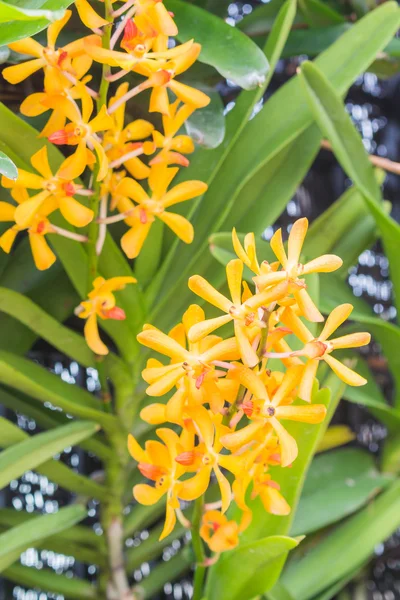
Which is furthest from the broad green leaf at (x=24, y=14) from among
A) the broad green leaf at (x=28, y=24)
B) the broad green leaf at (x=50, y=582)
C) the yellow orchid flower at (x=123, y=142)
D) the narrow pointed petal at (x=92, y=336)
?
the broad green leaf at (x=50, y=582)

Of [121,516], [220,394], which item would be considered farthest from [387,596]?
[220,394]

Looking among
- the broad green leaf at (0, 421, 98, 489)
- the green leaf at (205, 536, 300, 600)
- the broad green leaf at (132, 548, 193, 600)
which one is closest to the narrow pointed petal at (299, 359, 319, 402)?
the green leaf at (205, 536, 300, 600)

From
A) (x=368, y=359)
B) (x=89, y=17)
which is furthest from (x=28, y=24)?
(x=368, y=359)

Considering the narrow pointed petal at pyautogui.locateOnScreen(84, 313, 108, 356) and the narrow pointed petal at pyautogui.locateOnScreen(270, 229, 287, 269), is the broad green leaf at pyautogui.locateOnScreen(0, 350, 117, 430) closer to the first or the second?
the narrow pointed petal at pyautogui.locateOnScreen(84, 313, 108, 356)

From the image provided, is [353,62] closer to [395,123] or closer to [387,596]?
[395,123]

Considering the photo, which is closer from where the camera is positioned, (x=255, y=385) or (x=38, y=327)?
(x=255, y=385)

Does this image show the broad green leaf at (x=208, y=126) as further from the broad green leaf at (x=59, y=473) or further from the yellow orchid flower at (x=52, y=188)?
the broad green leaf at (x=59, y=473)
